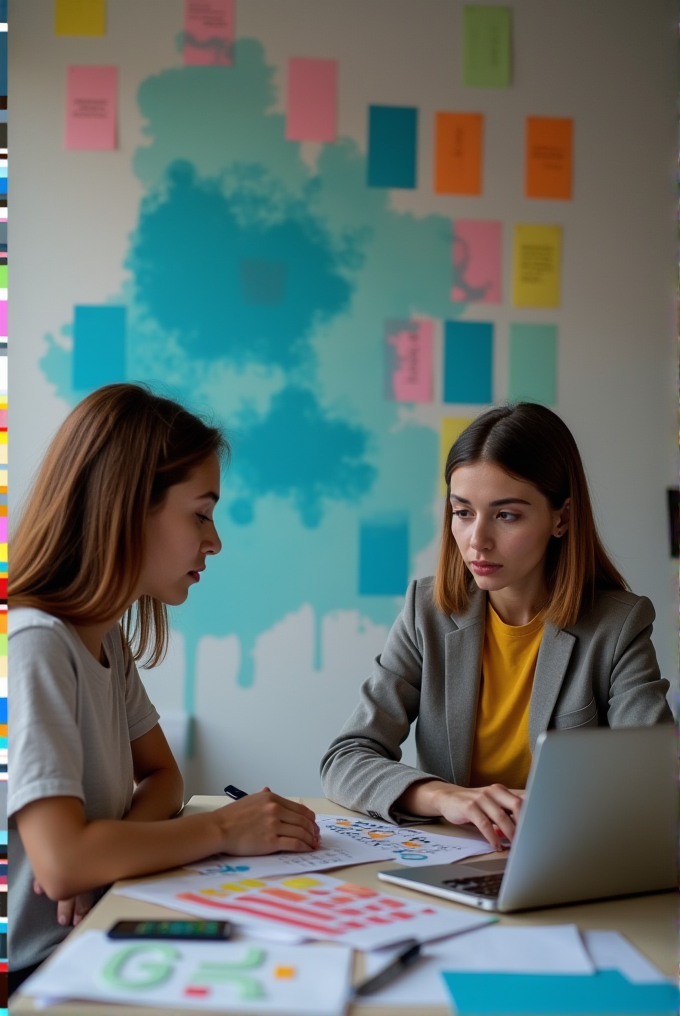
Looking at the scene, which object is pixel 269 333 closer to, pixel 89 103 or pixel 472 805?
pixel 89 103

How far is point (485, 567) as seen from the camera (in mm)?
1553

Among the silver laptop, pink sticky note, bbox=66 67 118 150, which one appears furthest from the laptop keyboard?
pink sticky note, bbox=66 67 118 150

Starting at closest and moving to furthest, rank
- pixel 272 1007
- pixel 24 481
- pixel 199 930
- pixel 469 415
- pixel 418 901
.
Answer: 1. pixel 272 1007
2. pixel 199 930
3. pixel 418 901
4. pixel 24 481
5. pixel 469 415

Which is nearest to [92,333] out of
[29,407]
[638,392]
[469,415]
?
[29,407]

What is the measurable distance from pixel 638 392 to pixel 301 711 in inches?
48.9

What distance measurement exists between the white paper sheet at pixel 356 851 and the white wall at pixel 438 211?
1.19 meters

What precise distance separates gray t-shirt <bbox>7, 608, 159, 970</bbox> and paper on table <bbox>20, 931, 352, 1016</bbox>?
0.63 feet

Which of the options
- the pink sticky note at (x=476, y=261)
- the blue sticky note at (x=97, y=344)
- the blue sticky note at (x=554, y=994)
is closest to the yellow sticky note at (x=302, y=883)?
the blue sticky note at (x=554, y=994)

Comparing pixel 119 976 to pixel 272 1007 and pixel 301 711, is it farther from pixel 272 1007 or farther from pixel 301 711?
pixel 301 711

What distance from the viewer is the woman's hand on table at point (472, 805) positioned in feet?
3.79

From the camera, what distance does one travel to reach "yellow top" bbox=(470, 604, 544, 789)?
5.10 ft

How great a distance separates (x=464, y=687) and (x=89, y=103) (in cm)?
179

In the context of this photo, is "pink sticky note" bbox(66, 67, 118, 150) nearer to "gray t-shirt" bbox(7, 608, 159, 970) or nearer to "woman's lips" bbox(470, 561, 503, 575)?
"woman's lips" bbox(470, 561, 503, 575)

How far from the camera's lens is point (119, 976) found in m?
0.72
